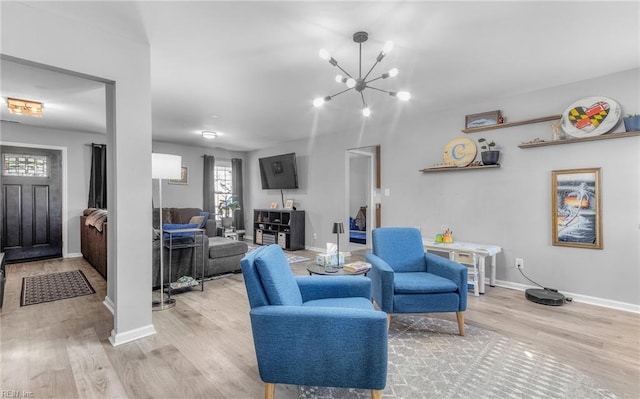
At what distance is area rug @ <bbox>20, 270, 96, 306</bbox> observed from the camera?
330cm

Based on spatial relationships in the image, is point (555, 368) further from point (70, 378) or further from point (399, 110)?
point (399, 110)

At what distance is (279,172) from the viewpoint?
6.92 m

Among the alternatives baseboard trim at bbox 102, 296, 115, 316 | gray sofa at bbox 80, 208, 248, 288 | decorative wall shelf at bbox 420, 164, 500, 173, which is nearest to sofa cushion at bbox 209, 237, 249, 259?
gray sofa at bbox 80, 208, 248, 288

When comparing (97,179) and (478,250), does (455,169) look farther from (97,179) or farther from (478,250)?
(97,179)

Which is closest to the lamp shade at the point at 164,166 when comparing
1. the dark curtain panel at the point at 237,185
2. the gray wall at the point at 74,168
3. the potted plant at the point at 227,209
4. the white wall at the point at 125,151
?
the white wall at the point at 125,151

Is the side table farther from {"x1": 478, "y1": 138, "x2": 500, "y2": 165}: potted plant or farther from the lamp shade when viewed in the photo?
{"x1": 478, "y1": 138, "x2": 500, "y2": 165}: potted plant

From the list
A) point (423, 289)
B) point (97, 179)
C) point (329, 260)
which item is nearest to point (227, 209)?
point (97, 179)

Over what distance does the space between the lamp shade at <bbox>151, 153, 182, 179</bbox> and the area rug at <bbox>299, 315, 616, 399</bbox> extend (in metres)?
2.42

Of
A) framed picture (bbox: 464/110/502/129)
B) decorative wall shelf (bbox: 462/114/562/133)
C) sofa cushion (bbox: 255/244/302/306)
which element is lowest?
sofa cushion (bbox: 255/244/302/306)

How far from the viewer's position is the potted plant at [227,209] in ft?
24.2

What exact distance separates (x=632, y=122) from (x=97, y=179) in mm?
8037

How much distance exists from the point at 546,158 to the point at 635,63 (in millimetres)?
1128

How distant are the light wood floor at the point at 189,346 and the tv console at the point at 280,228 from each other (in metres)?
3.00

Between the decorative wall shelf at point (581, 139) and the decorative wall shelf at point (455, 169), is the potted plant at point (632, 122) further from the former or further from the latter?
the decorative wall shelf at point (455, 169)
